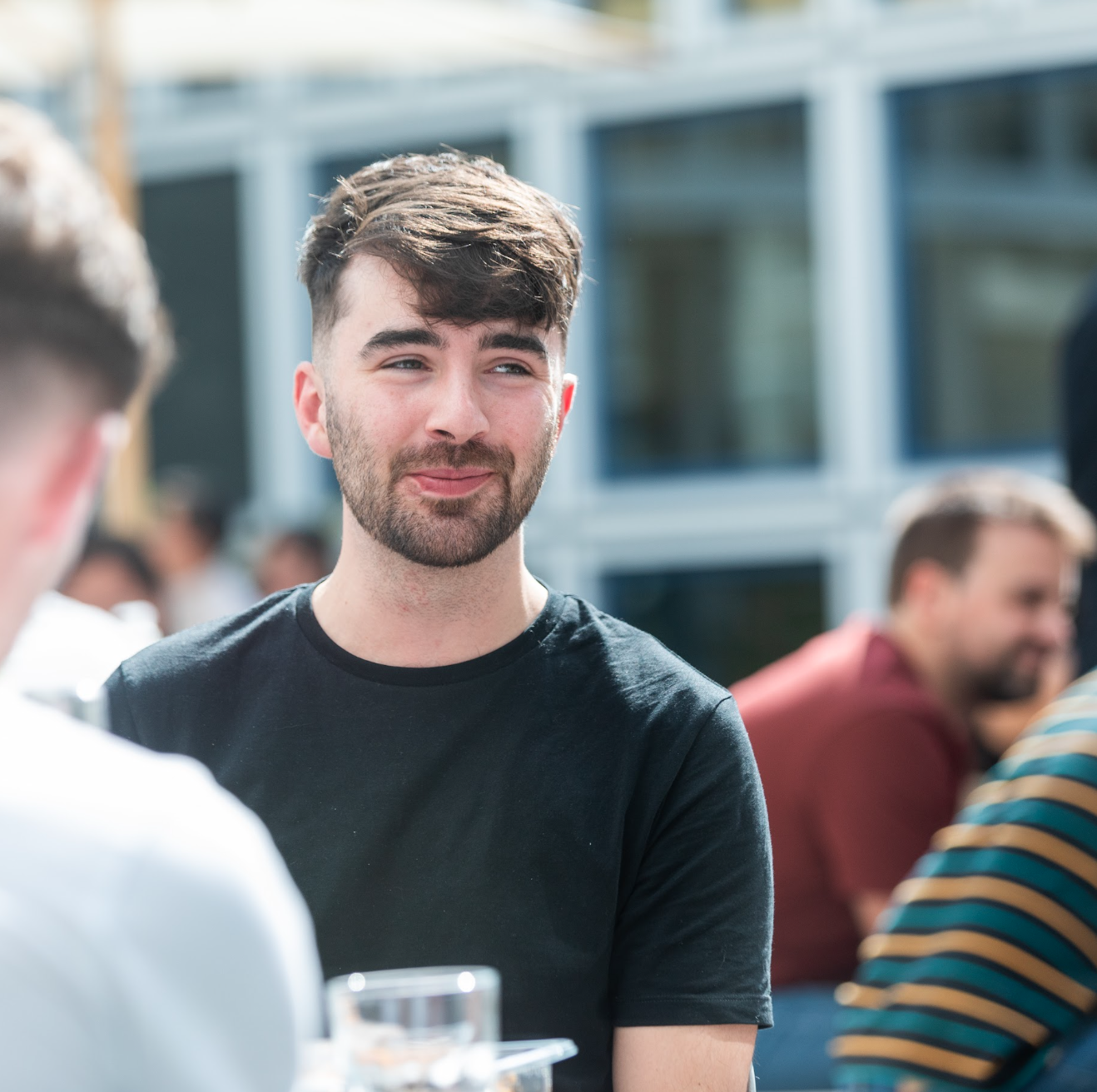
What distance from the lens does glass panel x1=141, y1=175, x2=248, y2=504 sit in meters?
8.49

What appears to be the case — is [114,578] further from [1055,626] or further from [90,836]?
[90,836]

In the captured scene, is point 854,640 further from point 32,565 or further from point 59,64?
point 59,64

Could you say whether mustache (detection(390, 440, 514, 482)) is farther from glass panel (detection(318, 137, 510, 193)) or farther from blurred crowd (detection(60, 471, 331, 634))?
glass panel (detection(318, 137, 510, 193))

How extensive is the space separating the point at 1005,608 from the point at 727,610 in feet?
13.8

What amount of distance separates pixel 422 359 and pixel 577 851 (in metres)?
0.52

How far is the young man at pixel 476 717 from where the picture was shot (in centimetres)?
158

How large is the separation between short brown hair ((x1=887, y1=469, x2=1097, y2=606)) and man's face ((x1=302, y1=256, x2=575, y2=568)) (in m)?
2.01

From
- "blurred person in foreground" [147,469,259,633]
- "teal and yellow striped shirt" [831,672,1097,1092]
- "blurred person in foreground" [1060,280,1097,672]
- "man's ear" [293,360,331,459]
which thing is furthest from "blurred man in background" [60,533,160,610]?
"teal and yellow striped shirt" [831,672,1097,1092]

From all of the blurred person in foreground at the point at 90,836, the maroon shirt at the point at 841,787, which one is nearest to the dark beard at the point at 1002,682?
the maroon shirt at the point at 841,787

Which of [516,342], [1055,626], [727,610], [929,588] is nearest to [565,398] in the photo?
[516,342]

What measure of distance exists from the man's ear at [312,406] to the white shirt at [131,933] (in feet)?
2.99

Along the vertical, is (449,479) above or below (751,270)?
below

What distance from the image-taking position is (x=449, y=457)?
5.43ft

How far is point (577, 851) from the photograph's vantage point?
1.60m
